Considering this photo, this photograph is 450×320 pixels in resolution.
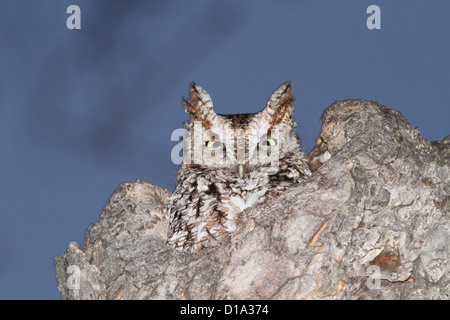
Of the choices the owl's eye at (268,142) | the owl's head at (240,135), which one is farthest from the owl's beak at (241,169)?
the owl's eye at (268,142)

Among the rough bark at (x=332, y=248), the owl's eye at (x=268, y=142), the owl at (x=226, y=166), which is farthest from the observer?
the owl's eye at (x=268, y=142)

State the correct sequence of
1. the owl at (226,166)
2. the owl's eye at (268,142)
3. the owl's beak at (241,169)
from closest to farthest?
the owl at (226,166) < the owl's beak at (241,169) < the owl's eye at (268,142)

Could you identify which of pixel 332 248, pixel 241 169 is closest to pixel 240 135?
pixel 241 169

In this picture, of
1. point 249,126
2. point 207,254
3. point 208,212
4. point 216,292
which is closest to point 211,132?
point 249,126

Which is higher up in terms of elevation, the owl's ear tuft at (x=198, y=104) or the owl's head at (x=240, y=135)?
the owl's ear tuft at (x=198, y=104)

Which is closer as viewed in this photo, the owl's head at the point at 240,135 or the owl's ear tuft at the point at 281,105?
the owl's head at the point at 240,135

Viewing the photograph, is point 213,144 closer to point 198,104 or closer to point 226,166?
point 226,166

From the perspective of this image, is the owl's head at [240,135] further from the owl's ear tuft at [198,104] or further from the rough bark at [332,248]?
the rough bark at [332,248]
